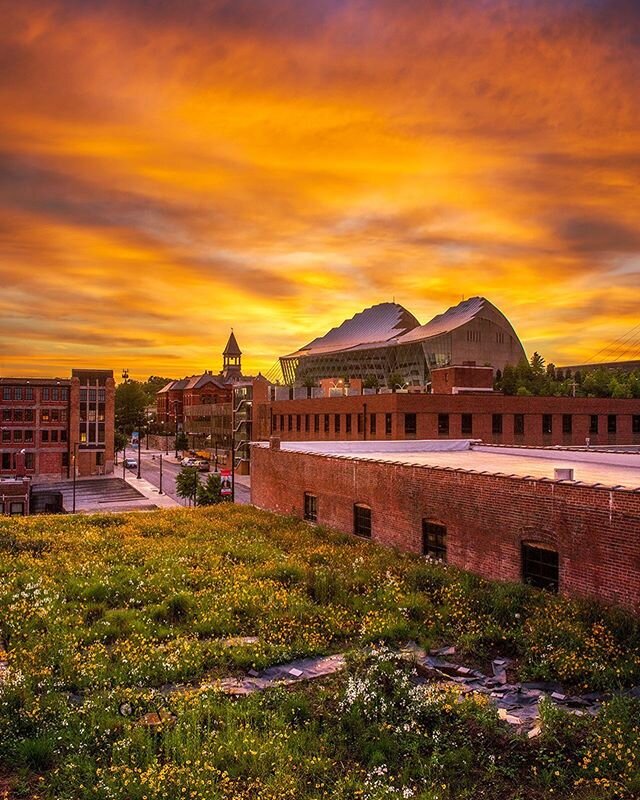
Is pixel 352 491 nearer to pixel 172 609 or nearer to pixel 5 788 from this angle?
pixel 172 609

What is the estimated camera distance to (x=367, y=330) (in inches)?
5433

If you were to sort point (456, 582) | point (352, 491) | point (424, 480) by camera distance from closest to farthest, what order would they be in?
point (456, 582) → point (424, 480) → point (352, 491)

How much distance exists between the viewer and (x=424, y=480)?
20766 millimetres

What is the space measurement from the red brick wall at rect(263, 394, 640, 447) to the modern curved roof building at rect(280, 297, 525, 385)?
2853 centimetres

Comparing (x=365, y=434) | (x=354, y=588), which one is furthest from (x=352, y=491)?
(x=365, y=434)

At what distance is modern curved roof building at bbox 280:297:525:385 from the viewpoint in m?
102

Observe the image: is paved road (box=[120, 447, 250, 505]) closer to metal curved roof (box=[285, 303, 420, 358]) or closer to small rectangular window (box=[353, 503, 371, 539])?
small rectangular window (box=[353, 503, 371, 539])

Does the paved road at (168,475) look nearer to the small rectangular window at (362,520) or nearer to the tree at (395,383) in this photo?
the tree at (395,383)

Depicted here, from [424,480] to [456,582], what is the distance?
14.5ft

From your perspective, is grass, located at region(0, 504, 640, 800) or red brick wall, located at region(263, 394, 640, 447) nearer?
grass, located at region(0, 504, 640, 800)

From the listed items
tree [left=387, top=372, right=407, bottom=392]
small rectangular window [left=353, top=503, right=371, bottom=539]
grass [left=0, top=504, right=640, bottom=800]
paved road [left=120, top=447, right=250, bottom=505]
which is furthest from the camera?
tree [left=387, top=372, right=407, bottom=392]

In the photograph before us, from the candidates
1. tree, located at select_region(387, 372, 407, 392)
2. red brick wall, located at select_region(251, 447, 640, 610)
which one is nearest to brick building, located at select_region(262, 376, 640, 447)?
tree, located at select_region(387, 372, 407, 392)

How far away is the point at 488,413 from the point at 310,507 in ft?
82.6

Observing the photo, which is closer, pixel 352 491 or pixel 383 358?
pixel 352 491
